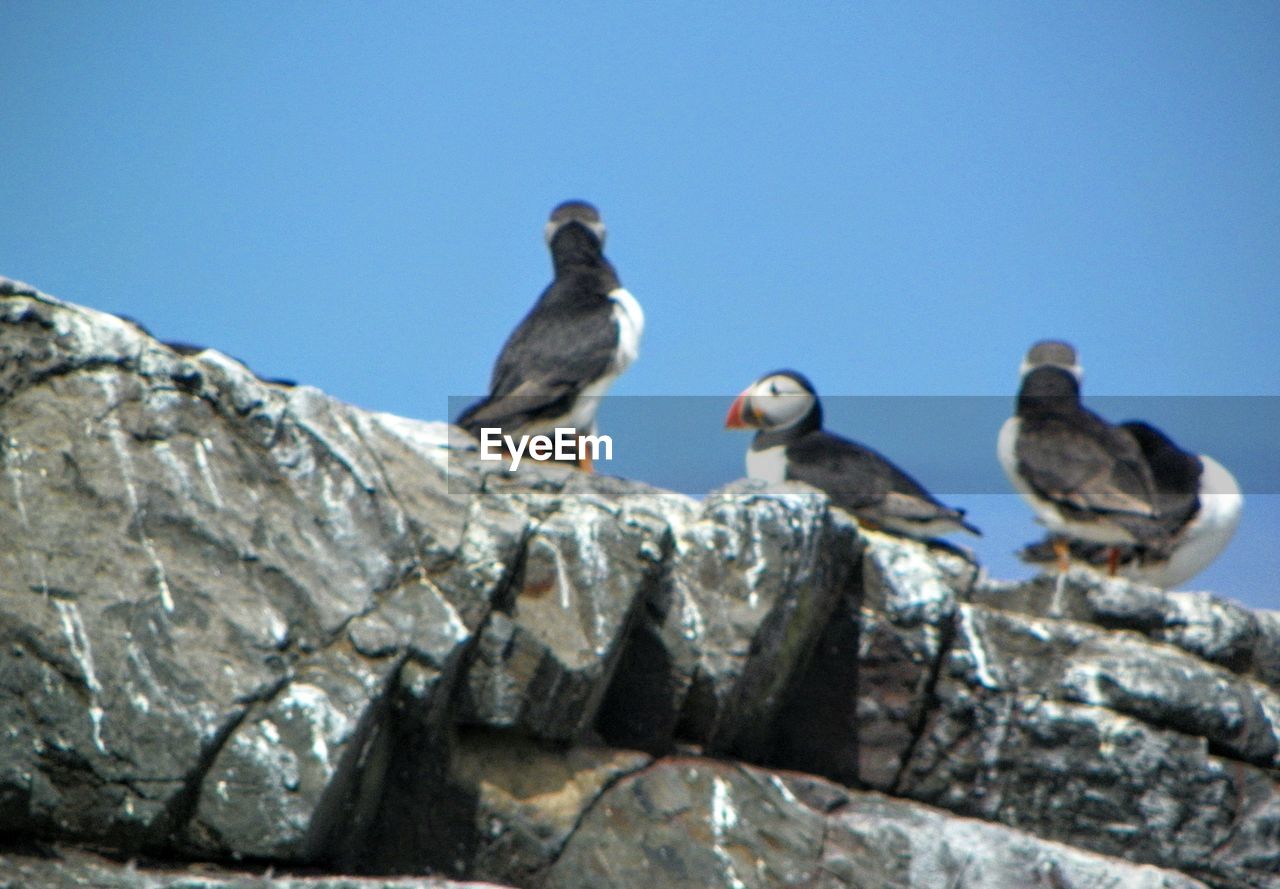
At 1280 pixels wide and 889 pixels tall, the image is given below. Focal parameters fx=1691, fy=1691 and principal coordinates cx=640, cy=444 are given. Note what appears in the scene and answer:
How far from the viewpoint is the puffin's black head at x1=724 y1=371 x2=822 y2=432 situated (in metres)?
10.6

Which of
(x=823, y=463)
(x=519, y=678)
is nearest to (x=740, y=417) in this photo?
(x=823, y=463)

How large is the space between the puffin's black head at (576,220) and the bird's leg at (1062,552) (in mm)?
3522

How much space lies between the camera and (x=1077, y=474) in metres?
9.09

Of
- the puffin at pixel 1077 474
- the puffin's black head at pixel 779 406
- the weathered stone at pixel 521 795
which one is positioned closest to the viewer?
the weathered stone at pixel 521 795

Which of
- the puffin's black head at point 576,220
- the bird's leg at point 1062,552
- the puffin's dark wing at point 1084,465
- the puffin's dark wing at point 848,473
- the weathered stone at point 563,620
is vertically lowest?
the weathered stone at point 563,620

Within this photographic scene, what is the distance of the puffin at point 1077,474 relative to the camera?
29.2 feet

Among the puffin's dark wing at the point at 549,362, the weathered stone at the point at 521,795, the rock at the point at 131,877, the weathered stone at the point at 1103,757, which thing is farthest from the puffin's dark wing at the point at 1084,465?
the rock at the point at 131,877

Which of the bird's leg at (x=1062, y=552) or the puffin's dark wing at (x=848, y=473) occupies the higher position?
the puffin's dark wing at (x=848, y=473)

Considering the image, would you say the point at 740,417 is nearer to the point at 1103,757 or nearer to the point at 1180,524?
the point at 1180,524

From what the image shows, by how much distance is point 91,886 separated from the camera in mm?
5043

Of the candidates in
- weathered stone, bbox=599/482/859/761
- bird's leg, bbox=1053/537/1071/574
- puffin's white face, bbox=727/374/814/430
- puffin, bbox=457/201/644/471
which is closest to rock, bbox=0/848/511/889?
weathered stone, bbox=599/482/859/761

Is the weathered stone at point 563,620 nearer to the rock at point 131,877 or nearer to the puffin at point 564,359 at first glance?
the rock at point 131,877

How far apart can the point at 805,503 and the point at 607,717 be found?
126 cm

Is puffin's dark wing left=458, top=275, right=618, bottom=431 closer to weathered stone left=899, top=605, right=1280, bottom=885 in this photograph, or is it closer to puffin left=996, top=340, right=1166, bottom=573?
puffin left=996, top=340, right=1166, bottom=573
